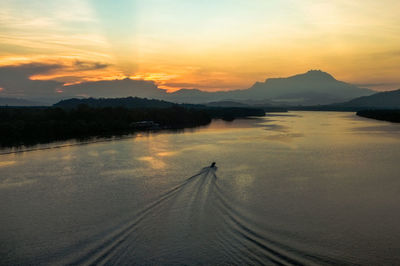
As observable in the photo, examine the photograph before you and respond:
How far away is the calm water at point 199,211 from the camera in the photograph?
456 inches

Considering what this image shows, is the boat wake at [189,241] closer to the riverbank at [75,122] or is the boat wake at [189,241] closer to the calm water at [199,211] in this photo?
the calm water at [199,211]

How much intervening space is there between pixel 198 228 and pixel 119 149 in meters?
25.0

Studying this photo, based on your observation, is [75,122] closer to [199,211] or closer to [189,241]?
[199,211]

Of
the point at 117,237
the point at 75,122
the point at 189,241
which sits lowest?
the point at 189,241

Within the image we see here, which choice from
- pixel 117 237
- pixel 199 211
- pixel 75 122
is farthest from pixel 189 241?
pixel 75 122

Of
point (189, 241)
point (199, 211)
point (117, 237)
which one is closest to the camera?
point (189, 241)

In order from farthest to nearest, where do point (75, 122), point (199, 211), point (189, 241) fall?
point (75, 122), point (199, 211), point (189, 241)

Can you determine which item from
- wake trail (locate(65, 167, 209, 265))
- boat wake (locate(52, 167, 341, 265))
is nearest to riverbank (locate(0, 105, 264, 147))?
wake trail (locate(65, 167, 209, 265))

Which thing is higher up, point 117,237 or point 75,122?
point 75,122

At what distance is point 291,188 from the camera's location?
20.5m

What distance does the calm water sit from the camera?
1158 cm

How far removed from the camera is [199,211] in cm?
1597

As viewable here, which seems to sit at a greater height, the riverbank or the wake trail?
the riverbank

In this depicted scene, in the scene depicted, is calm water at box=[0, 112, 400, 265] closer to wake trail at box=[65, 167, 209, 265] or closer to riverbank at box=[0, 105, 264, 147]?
wake trail at box=[65, 167, 209, 265]
